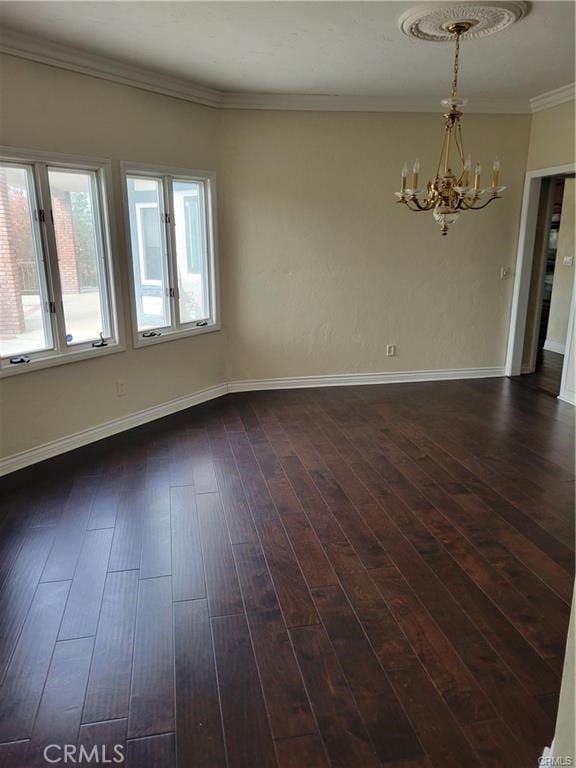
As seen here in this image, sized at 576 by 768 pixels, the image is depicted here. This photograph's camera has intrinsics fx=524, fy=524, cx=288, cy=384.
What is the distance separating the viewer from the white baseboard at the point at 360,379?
5.69 meters

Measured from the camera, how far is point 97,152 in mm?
3982

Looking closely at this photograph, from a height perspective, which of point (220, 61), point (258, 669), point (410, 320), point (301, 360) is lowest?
point (258, 669)

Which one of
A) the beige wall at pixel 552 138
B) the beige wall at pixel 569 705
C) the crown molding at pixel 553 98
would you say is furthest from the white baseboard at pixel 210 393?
the beige wall at pixel 569 705

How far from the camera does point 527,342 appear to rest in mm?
6184

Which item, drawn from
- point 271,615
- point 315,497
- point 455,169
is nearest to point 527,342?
point 455,169

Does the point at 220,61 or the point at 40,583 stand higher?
the point at 220,61

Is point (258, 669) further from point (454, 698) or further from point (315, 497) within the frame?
point (315, 497)

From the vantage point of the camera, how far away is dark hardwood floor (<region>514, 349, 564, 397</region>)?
567 centimetres

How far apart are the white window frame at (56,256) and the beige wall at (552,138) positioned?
4.22 metres

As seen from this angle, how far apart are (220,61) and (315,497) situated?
3273mm

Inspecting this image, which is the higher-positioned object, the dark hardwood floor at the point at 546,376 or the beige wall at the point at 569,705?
the beige wall at the point at 569,705

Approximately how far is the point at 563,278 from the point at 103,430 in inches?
239

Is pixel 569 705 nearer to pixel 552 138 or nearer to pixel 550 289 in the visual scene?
pixel 552 138

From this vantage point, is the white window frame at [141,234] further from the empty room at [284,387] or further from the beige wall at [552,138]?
the beige wall at [552,138]
